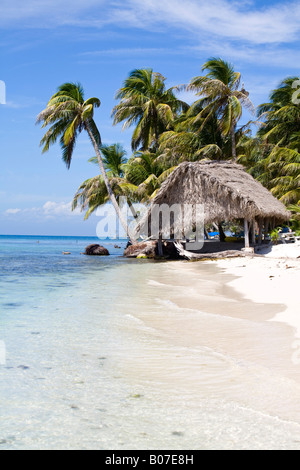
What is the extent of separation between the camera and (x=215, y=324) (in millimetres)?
4965

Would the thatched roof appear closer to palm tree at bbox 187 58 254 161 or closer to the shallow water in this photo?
palm tree at bbox 187 58 254 161

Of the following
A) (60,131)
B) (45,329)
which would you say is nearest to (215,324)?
(45,329)

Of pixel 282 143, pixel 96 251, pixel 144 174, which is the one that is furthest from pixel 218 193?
pixel 96 251

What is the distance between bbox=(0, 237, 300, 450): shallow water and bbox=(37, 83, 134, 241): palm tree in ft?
51.6

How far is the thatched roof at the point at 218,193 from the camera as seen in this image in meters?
15.7

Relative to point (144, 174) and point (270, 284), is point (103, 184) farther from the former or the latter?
point (270, 284)

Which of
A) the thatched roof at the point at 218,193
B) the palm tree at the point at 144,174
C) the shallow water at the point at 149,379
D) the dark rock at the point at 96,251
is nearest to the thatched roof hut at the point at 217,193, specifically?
the thatched roof at the point at 218,193

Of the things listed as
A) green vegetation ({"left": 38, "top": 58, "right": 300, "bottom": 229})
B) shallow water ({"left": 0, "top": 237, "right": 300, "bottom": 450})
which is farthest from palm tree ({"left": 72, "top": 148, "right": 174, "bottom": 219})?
shallow water ({"left": 0, "top": 237, "right": 300, "bottom": 450})

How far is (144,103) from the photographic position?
80.6 ft

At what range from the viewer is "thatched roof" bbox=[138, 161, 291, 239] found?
15.7 m

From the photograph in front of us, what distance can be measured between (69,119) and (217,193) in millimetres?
9611

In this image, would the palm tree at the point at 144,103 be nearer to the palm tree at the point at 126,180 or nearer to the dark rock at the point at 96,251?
the palm tree at the point at 126,180
